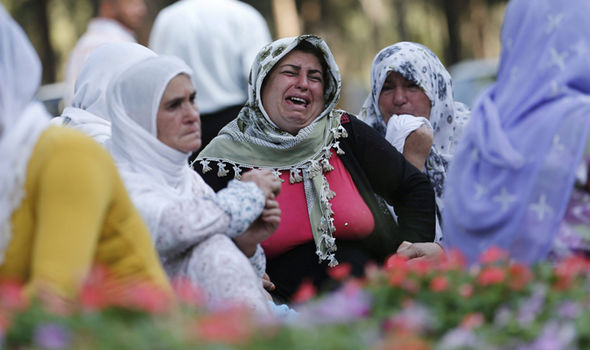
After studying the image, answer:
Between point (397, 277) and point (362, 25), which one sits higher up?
point (397, 277)

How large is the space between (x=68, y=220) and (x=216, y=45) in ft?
12.8

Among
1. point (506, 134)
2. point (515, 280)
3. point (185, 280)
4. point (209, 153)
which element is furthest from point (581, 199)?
point (209, 153)

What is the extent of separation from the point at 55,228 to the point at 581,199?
1.86m

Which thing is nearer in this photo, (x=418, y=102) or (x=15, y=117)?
(x=15, y=117)

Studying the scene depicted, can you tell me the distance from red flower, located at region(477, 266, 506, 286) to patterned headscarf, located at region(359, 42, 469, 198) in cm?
257

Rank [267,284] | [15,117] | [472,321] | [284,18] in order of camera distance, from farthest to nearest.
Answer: [284,18] < [267,284] < [15,117] < [472,321]

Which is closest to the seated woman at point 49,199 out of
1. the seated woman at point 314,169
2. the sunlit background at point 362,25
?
the seated woman at point 314,169

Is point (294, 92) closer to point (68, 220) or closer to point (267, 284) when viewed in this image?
point (267, 284)

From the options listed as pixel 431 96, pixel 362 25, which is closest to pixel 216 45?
pixel 431 96

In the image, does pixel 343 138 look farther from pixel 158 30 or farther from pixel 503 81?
pixel 158 30

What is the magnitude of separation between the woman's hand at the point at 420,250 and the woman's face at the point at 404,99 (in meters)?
1.07

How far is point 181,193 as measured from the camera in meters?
4.06

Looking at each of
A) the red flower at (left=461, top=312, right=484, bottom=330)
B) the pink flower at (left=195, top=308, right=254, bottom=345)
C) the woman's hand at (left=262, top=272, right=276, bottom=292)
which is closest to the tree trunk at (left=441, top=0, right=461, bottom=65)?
the woman's hand at (left=262, top=272, right=276, bottom=292)

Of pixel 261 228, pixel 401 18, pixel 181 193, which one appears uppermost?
→ pixel 181 193
